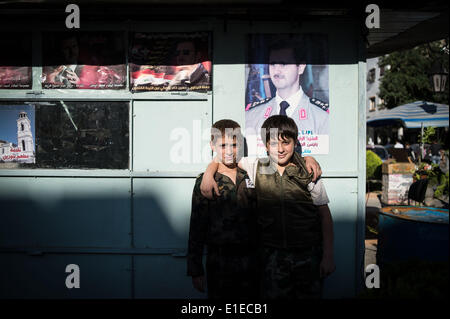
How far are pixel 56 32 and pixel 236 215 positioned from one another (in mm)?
2742

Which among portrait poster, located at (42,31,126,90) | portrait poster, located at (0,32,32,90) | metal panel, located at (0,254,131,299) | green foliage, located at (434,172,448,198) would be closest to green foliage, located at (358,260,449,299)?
metal panel, located at (0,254,131,299)

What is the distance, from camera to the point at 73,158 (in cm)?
387

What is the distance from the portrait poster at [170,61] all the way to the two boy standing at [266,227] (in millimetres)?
907

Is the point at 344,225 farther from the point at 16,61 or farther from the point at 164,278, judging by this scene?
the point at 16,61

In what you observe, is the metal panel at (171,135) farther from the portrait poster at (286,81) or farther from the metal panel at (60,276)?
the metal panel at (60,276)

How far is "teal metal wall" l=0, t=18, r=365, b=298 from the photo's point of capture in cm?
380

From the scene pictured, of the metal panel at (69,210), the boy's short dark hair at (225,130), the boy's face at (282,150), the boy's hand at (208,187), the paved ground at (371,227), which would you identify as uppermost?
the boy's short dark hair at (225,130)

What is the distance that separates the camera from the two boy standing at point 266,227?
311cm

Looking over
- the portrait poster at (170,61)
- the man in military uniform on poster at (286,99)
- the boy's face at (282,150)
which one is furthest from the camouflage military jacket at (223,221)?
the portrait poster at (170,61)

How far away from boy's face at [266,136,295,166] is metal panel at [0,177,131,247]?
1627 millimetres

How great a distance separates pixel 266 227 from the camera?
10.3 feet
